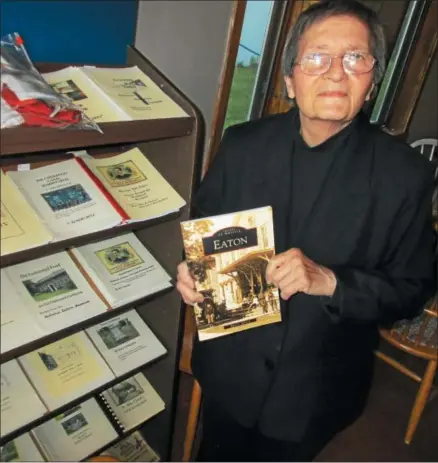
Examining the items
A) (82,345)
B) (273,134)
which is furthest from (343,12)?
(82,345)

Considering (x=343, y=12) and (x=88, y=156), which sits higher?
(x=343, y=12)

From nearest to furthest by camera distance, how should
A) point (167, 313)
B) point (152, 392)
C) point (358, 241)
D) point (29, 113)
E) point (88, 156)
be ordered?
1. point (29, 113)
2. point (358, 241)
3. point (88, 156)
4. point (167, 313)
5. point (152, 392)

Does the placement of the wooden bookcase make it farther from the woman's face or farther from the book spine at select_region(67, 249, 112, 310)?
the woman's face

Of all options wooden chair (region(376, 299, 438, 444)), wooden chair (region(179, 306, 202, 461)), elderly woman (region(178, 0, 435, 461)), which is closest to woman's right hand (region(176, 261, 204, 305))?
elderly woman (region(178, 0, 435, 461))

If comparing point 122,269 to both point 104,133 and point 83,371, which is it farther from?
point 104,133

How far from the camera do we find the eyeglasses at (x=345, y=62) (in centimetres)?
109

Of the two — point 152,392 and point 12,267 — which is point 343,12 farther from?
point 152,392

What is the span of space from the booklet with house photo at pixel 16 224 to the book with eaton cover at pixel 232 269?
34cm

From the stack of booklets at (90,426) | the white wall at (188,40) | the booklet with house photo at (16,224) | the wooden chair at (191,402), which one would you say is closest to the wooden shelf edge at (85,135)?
the booklet with house photo at (16,224)

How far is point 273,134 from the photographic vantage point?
1.27 meters

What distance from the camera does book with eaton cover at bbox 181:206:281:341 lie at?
116 centimetres

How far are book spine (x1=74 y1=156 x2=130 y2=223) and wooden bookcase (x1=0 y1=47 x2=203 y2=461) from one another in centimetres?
4

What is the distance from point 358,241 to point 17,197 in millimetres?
816

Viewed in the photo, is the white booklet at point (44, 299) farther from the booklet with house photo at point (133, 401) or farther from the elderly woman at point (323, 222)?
the booklet with house photo at point (133, 401)
